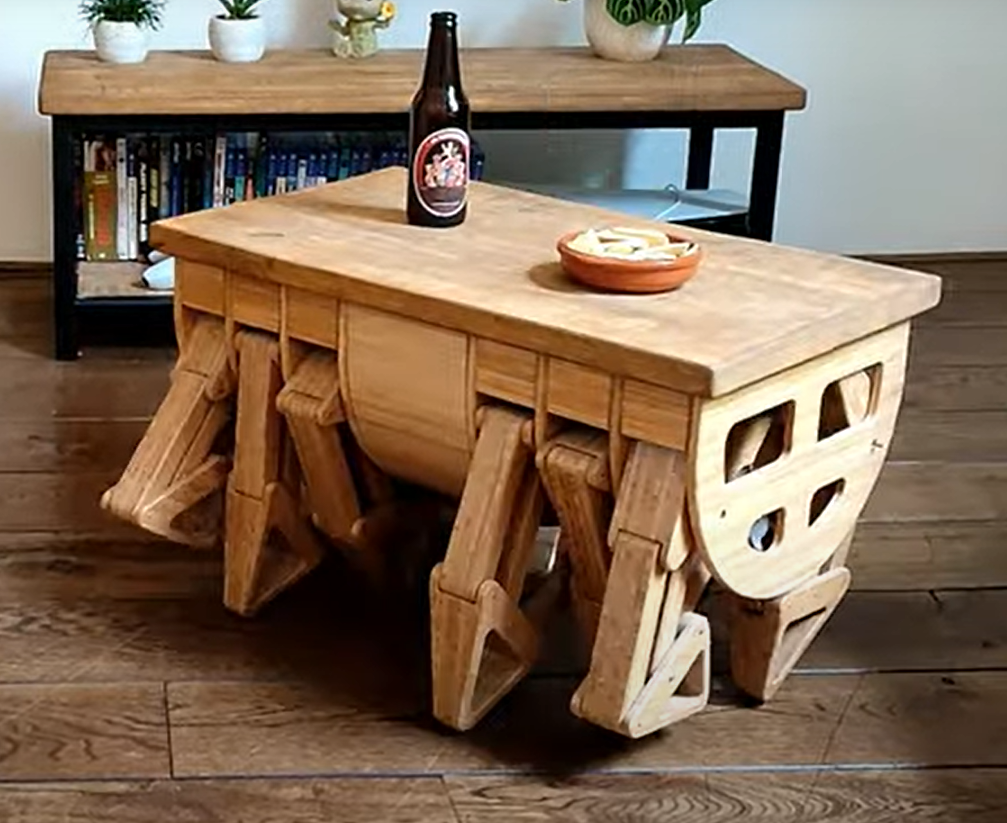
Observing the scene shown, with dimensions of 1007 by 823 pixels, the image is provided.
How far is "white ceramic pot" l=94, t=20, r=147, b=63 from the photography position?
323 cm

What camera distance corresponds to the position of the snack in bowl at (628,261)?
1976 millimetres

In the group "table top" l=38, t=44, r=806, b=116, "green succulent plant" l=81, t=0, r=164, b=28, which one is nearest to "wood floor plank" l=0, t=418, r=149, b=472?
"table top" l=38, t=44, r=806, b=116

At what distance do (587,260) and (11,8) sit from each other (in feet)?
6.40

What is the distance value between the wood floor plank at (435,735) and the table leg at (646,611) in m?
0.09

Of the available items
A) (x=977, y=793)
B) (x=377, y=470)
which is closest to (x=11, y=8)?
(x=377, y=470)

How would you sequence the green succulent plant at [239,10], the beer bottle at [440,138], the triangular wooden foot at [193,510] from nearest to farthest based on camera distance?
the beer bottle at [440,138] < the triangular wooden foot at [193,510] < the green succulent plant at [239,10]

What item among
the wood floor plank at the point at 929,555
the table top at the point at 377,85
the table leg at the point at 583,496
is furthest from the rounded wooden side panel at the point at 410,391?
the table top at the point at 377,85

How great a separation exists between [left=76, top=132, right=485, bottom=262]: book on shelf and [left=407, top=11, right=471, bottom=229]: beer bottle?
3.62 feet

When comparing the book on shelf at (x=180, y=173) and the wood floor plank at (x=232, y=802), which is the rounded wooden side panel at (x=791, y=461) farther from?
the book on shelf at (x=180, y=173)

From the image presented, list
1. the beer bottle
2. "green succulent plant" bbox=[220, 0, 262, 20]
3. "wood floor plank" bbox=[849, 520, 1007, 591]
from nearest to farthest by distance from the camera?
the beer bottle
"wood floor plank" bbox=[849, 520, 1007, 591]
"green succulent plant" bbox=[220, 0, 262, 20]

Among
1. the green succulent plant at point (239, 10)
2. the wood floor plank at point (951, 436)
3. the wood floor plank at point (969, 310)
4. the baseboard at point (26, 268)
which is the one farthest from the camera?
the baseboard at point (26, 268)

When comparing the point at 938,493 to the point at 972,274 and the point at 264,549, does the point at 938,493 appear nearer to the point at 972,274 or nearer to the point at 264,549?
the point at 264,549

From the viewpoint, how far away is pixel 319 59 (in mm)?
3365

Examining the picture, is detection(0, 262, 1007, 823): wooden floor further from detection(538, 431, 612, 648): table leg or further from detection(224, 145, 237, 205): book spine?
detection(224, 145, 237, 205): book spine
